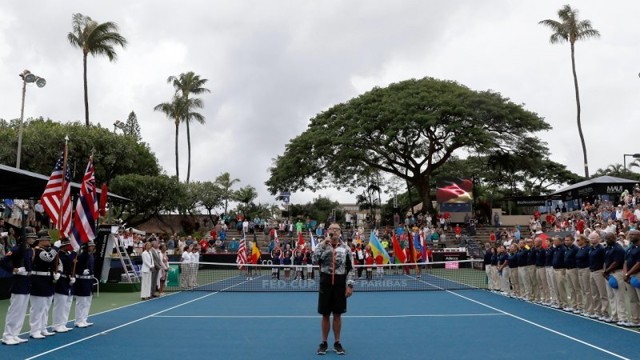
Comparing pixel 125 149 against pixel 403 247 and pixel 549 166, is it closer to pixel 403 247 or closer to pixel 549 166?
pixel 403 247

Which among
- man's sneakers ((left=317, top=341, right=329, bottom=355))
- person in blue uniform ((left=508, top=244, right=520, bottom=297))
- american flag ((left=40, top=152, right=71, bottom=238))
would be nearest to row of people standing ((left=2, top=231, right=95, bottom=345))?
american flag ((left=40, top=152, right=71, bottom=238))

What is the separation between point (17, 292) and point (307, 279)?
54.9 feet

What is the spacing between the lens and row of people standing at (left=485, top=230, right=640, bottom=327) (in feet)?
39.7

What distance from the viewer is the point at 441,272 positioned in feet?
112

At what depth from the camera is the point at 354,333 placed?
1174 cm

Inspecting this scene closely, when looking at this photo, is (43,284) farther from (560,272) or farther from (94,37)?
(94,37)

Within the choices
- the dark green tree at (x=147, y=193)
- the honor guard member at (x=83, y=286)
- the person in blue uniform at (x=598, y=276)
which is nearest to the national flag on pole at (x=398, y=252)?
the person in blue uniform at (x=598, y=276)

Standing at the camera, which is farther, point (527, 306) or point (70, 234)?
point (527, 306)

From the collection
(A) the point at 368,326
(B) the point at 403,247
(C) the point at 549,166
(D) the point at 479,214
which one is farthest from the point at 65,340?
(C) the point at 549,166

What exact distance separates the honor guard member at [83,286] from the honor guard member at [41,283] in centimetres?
126

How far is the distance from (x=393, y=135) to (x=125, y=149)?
23.9 meters

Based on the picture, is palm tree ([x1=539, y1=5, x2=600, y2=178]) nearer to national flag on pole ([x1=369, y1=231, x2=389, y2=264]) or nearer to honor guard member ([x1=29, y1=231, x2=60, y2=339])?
national flag on pole ([x1=369, y1=231, x2=389, y2=264])

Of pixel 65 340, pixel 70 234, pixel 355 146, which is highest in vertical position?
pixel 355 146

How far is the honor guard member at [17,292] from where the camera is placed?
33.8 feet
